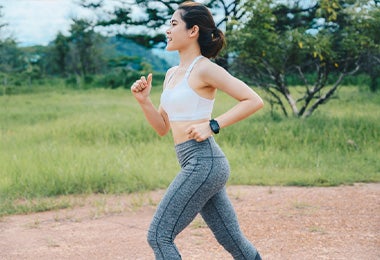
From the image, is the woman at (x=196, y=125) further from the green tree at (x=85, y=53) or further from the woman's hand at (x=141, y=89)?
the green tree at (x=85, y=53)

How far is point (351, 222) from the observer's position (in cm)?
493

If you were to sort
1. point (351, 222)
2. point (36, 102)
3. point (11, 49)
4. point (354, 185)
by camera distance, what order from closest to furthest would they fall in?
point (351, 222), point (354, 185), point (36, 102), point (11, 49)

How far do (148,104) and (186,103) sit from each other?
26 cm

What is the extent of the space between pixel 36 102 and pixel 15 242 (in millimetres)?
11898

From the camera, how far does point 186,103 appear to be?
8.88 ft

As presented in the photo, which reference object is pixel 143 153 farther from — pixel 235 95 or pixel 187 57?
pixel 235 95

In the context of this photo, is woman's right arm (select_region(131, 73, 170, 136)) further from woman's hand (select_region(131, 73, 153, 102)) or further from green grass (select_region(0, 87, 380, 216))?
green grass (select_region(0, 87, 380, 216))

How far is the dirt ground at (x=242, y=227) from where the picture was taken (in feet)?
13.9

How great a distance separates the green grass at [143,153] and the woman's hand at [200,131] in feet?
11.1

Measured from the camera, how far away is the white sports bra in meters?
2.71

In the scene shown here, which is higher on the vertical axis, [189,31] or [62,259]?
[189,31]

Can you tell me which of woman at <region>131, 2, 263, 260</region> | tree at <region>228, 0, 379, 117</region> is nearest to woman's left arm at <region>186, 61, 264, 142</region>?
woman at <region>131, 2, 263, 260</region>

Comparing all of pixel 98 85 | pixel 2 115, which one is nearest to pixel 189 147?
pixel 2 115

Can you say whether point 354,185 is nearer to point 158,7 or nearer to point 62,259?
point 62,259
